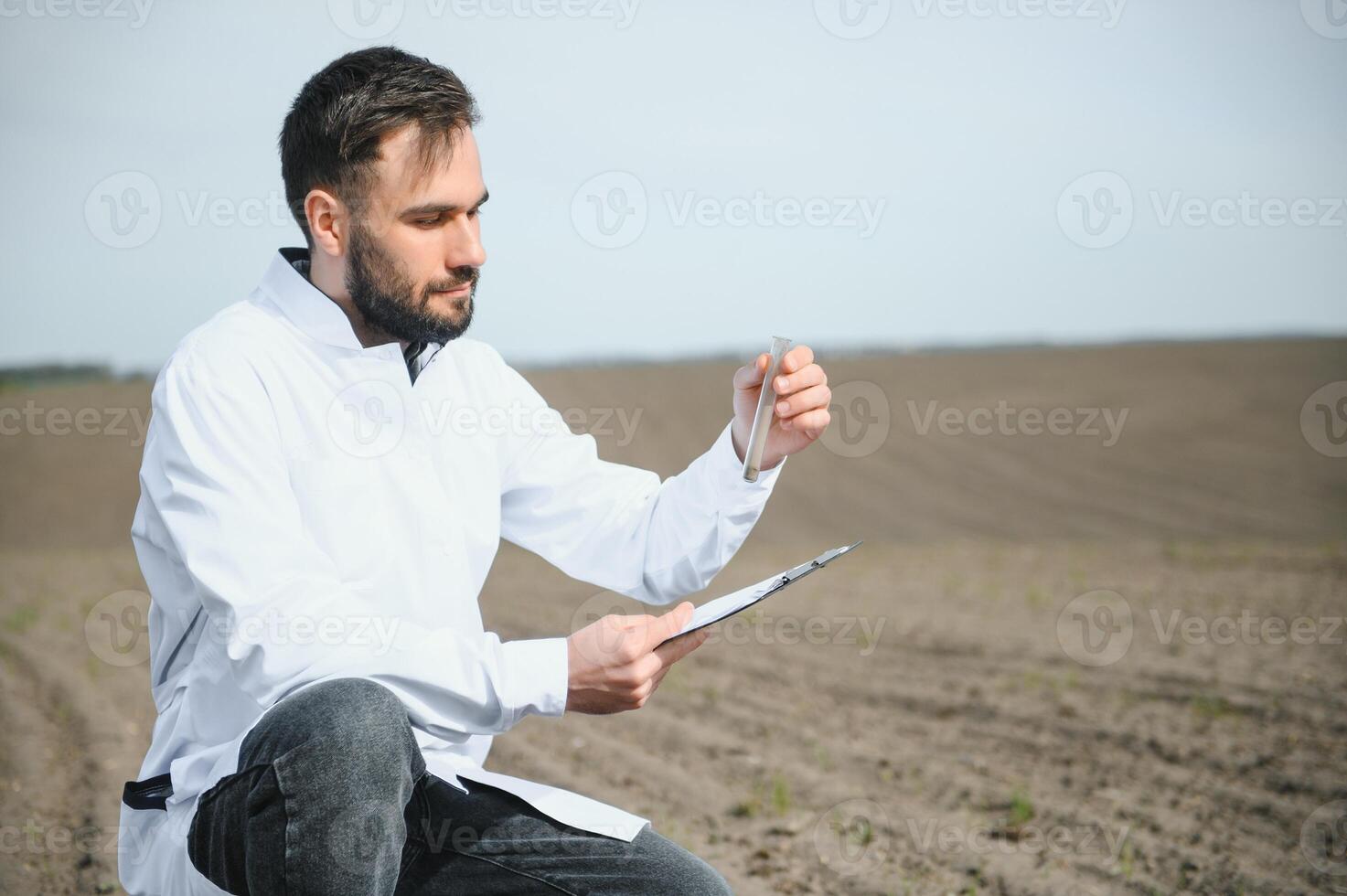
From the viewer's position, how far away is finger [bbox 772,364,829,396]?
2.41 metres

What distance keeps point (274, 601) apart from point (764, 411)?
1.06 m

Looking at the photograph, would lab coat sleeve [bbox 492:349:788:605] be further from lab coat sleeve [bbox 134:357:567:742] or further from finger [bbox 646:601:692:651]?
lab coat sleeve [bbox 134:357:567:742]

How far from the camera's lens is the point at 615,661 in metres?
1.98

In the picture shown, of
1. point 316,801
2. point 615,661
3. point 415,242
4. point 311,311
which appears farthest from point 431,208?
point 316,801

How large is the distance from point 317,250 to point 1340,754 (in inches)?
179

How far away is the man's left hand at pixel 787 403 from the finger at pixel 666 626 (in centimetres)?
53

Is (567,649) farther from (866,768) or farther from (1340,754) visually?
(1340,754)

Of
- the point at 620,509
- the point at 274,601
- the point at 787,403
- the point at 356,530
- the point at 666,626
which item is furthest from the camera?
the point at 620,509

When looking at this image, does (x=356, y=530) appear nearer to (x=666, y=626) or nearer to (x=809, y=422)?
(x=666, y=626)

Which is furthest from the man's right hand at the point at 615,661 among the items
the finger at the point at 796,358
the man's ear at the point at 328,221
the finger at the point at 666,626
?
the man's ear at the point at 328,221

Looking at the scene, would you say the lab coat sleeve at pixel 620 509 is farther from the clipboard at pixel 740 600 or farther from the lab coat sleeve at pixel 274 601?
the lab coat sleeve at pixel 274 601

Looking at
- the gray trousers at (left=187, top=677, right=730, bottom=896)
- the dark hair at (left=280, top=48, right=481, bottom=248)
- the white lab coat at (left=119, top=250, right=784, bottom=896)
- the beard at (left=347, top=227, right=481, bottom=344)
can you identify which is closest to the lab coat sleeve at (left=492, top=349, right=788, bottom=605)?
the white lab coat at (left=119, top=250, right=784, bottom=896)

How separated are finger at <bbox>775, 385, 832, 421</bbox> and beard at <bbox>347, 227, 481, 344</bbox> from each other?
69cm

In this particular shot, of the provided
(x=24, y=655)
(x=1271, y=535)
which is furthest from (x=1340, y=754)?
(x=1271, y=535)
